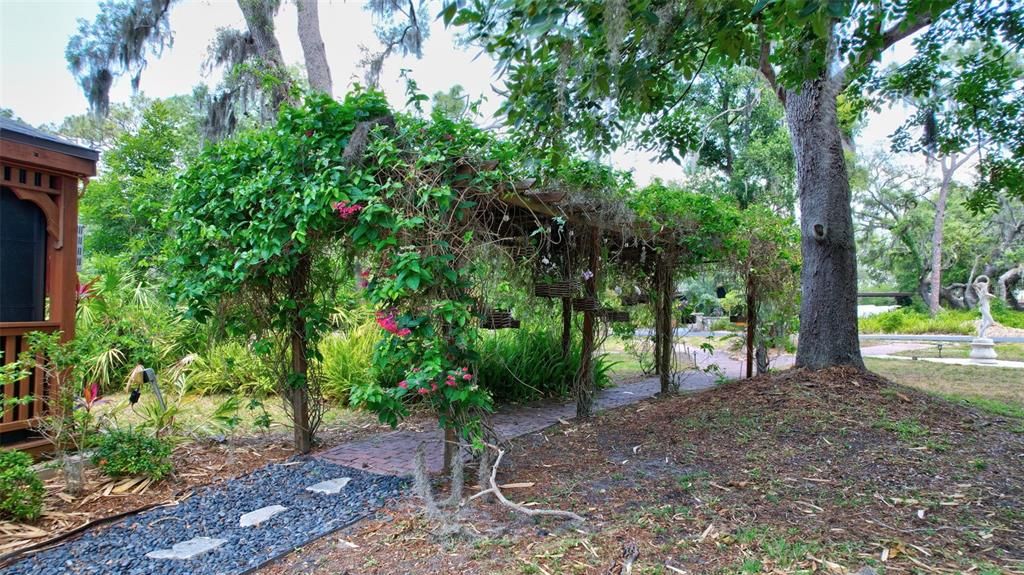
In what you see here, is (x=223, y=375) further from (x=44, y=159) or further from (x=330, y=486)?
(x=330, y=486)

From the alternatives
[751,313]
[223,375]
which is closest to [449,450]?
[223,375]

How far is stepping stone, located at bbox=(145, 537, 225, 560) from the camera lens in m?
2.54

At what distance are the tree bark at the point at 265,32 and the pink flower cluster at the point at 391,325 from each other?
26.7ft

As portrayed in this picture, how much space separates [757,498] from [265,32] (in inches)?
445

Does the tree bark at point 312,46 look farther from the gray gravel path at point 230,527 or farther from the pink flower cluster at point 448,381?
the pink flower cluster at point 448,381

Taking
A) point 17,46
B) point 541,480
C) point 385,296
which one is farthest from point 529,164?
point 17,46

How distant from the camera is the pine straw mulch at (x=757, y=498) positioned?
2.34 m

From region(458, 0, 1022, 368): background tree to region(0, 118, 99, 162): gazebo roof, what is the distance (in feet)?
10.0

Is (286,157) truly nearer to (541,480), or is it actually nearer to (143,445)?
(143,445)

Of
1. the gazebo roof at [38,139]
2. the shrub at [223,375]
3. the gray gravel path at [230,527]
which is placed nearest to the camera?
the gray gravel path at [230,527]

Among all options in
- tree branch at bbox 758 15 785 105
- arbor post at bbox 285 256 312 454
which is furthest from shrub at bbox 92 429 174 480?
tree branch at bbox 758 15 785 105

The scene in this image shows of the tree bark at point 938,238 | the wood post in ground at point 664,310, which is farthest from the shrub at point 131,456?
the tree bark at point 938,238

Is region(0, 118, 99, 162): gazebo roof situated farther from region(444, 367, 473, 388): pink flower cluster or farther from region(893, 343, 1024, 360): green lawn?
region(893, 343, 1024, 360): green lawn

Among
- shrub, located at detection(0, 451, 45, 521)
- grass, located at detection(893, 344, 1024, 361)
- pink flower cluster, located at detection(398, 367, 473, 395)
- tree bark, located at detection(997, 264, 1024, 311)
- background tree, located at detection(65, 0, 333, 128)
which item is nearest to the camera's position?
shrub, located at detection(0, 451, 45, 521)
